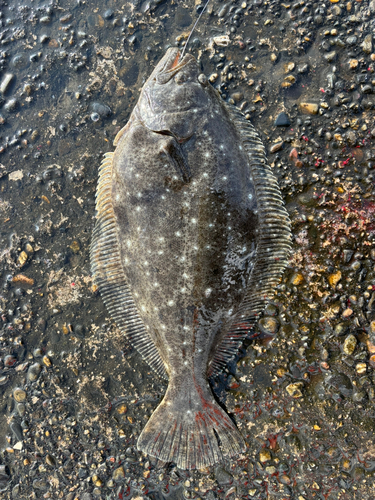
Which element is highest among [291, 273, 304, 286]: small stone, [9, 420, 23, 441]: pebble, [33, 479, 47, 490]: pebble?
[291, 273, 304, 286]: small stone

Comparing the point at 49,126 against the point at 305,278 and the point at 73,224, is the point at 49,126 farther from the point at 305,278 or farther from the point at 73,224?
the point at 305,278

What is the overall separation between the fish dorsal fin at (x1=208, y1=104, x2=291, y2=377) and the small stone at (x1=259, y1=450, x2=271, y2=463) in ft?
2.37

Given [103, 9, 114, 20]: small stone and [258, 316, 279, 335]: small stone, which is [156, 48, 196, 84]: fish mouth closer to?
[103, 9, 114, 20]: small stone

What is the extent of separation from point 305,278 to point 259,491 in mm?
1666

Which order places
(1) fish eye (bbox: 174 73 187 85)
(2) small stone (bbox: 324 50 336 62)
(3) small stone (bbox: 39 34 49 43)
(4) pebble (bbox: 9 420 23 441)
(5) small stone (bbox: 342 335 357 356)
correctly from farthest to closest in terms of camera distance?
(3) small stone (bbox: 39 34 49 43) → (4) pebble (bbox: 9 420 23 441) → (2) small stone (bbox: 324 50 336 62) → (5) small stone (bbox: 342 335 357 356) → (1) fish eye (bbox: 174 73 187 85)

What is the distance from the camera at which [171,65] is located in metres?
2.27

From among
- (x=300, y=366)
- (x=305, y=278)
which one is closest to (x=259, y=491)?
(x=300, y=366)

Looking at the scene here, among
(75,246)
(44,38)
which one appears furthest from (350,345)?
(44,38)

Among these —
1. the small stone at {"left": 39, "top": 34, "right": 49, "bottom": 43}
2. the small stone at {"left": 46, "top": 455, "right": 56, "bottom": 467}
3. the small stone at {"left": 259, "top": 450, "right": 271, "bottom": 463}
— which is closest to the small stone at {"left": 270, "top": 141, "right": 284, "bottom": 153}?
the small stone at {"left": 39, "top": 34, "right": 49, "bottom": 43}

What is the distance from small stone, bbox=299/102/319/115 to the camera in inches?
98.9

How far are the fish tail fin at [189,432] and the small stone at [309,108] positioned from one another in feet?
7.55

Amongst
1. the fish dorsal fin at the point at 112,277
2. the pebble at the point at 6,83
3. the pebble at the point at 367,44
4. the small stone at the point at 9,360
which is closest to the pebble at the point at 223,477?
the fish dorsal fin at the point at 112,277

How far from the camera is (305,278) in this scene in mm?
2488

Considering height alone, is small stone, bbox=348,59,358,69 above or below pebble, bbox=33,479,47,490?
above
